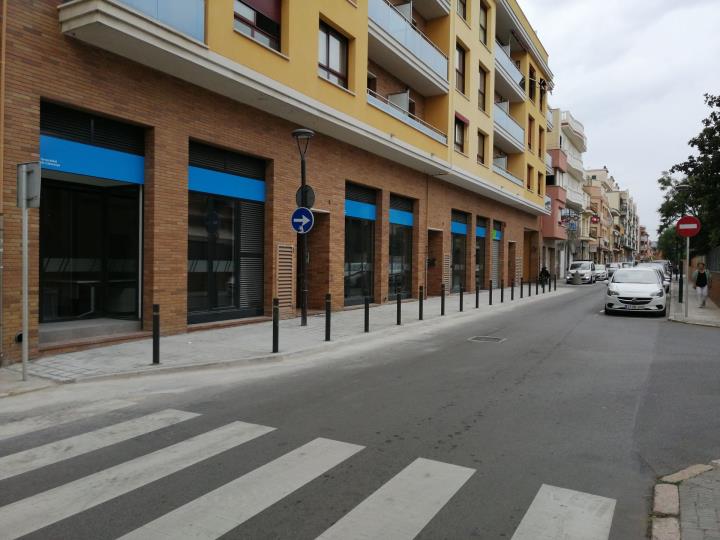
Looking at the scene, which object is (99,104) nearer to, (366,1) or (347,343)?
(347,343)

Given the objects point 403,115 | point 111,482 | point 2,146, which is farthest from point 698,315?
point 2,146

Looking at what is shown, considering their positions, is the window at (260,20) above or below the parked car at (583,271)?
above

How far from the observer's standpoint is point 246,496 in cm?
374

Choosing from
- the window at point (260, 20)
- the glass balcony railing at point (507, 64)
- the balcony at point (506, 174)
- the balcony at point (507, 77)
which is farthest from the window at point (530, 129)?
the window at point (260, 20)

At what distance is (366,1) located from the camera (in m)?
16.5

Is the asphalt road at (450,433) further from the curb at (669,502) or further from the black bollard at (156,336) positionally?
the black bollard at (156,336)

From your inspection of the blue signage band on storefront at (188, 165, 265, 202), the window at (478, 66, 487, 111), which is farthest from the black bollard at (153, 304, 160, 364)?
the window at (478, 66, 487, 111)

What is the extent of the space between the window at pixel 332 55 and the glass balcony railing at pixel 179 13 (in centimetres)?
465

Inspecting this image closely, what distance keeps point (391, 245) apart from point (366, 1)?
8.16 metres

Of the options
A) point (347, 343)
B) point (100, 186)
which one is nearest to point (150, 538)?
point (347, 343)

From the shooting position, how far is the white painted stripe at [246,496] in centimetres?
327

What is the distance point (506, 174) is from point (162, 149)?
22979 millimetres

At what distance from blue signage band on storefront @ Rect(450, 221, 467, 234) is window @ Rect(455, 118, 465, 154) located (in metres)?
3.35

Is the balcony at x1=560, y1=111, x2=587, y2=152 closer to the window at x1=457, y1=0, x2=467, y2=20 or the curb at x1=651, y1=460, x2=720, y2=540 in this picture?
the window at x1=457, y1=0, x2=467, y2=20
